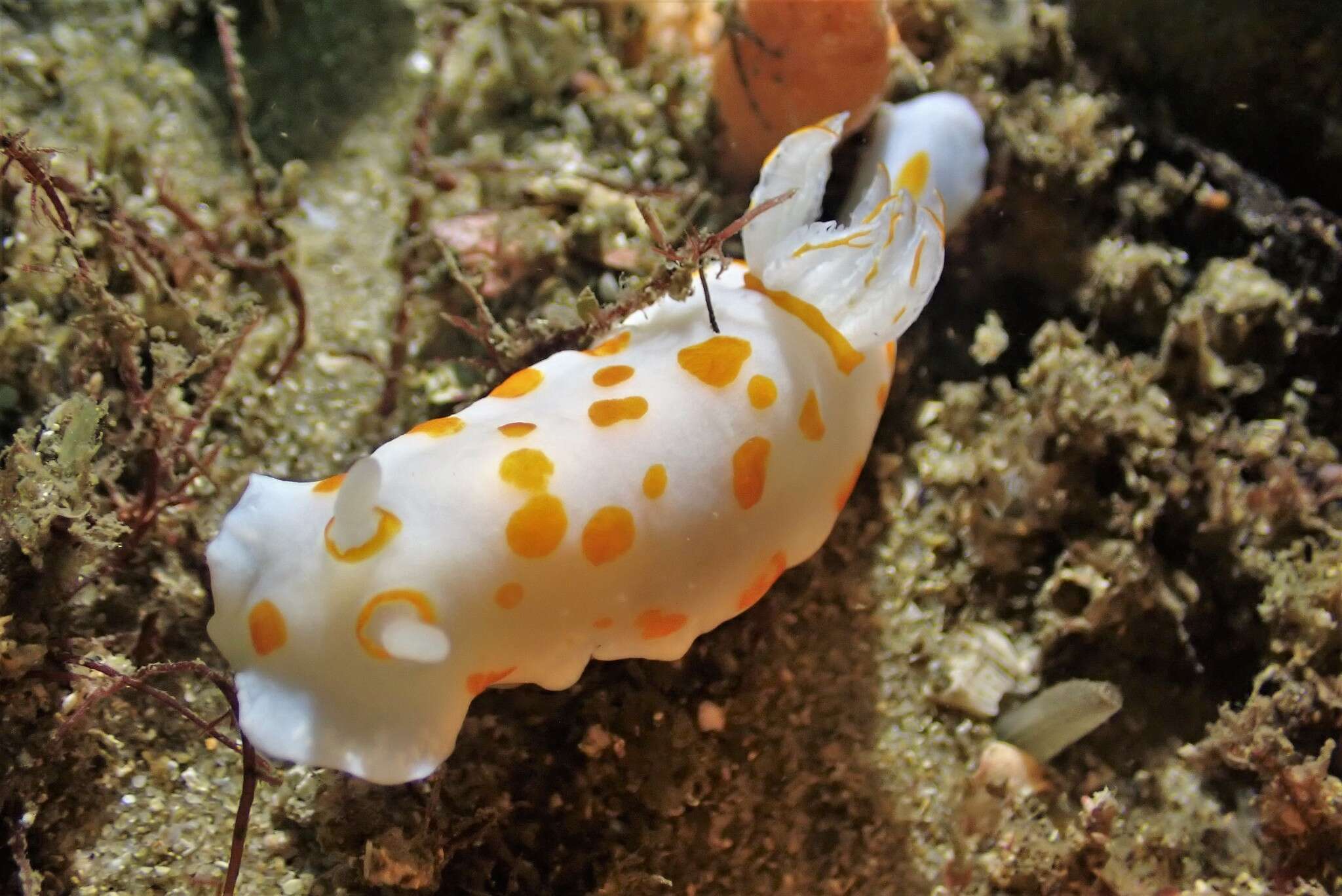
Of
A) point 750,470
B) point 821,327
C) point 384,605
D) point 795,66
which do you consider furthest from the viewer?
point 795,66

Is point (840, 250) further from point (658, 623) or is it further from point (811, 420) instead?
point (658, 623)

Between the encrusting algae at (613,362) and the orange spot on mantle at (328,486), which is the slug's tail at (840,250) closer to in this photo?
the encrusting algae at (613,362)

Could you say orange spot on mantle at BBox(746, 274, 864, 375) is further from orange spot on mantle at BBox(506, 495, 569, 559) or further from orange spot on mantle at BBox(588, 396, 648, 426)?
orange spot on mantle at BBox(506, 495, 569, 559)

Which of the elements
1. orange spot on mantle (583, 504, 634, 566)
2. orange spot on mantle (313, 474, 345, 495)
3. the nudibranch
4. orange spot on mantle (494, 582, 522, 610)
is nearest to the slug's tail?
the nudibranch

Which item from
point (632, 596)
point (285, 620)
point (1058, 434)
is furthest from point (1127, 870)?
point (285, 620)

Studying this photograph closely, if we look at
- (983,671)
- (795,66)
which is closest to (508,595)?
(983,671)
